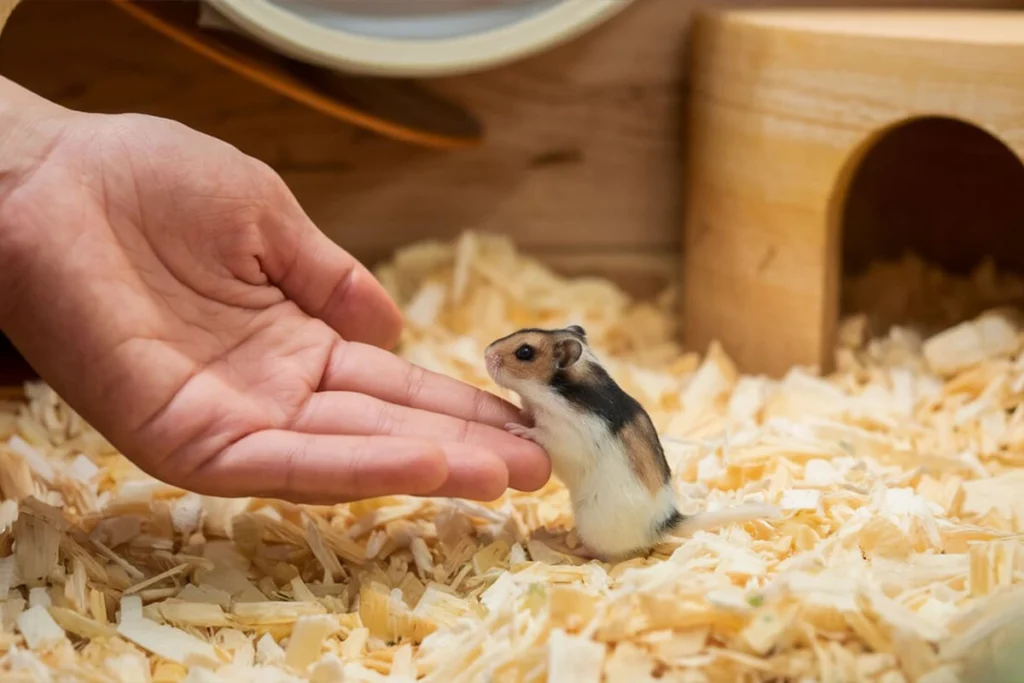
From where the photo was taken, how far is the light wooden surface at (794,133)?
2707 mm

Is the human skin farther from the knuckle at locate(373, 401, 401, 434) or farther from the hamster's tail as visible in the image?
the hamster's tail

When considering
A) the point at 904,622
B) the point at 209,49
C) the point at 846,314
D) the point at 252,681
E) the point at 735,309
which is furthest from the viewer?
the point at 846,314

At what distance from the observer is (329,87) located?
329 centimetres

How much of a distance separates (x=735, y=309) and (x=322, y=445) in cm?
168

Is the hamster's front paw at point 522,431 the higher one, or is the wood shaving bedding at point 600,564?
the hamster's front paw at point 522,431

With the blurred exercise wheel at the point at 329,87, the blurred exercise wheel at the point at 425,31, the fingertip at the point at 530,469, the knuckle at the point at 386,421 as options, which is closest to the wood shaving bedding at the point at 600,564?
the fingertip at the point at 530,469

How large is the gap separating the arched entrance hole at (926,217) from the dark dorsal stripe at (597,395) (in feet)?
5.38

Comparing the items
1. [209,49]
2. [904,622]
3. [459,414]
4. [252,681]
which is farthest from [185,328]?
[904,622]

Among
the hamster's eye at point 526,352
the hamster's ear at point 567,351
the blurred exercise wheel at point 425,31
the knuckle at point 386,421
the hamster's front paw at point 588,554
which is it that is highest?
the blurred exercise wheel at point 425,31

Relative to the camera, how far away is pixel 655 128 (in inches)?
146

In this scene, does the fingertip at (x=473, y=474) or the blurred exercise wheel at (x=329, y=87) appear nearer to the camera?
the fingertip at (x=473, y=474)

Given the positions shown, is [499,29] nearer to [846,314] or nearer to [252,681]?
[846,314]

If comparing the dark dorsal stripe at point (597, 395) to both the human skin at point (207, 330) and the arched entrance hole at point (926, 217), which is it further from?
the arched entrance hole at point (926, 217)

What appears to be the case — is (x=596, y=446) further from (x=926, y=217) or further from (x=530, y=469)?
(x=926, y=217)
